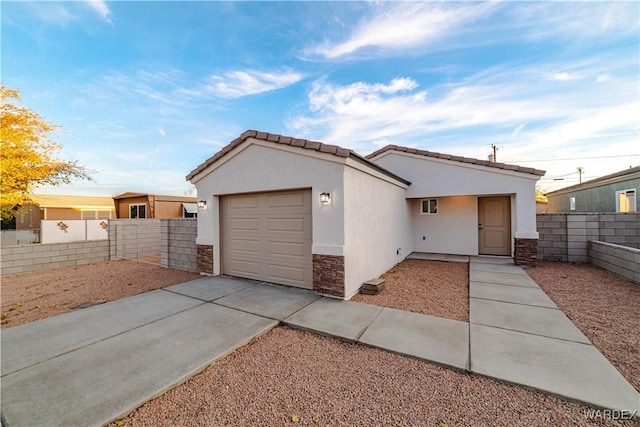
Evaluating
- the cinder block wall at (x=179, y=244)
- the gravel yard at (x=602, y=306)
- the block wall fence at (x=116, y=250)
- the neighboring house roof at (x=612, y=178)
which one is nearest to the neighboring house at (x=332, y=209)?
the cinder block wall at (x=179, y=244)

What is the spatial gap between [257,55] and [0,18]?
6.31m

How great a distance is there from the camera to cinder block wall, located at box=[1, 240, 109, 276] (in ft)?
25.9

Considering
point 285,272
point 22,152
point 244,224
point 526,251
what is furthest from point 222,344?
point 22,152

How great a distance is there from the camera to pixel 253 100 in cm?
1073

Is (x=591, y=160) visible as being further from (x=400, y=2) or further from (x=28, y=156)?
(x=28, y=156)

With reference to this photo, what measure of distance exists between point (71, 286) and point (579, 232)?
50.7 ft

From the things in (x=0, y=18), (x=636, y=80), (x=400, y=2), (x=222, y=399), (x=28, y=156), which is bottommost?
(x=222, y=399)

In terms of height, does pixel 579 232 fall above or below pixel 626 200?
below

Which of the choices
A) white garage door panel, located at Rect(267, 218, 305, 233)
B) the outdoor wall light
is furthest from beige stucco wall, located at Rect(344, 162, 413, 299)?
white garage door panel, located at Rect(267, 218, 305, 233)

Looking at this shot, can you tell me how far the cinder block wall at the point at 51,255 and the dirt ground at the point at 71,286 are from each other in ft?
1.25

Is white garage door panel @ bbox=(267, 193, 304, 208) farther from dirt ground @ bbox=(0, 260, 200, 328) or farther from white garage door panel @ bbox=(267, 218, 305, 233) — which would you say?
dirt ground @ bbox=(0, 260, 200, 328)

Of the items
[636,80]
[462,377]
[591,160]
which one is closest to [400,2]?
[636,80]

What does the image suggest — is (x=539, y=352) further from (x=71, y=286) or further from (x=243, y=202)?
(x=71, y=286)

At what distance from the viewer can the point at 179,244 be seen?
27.6 ft
